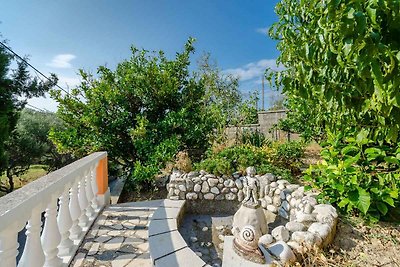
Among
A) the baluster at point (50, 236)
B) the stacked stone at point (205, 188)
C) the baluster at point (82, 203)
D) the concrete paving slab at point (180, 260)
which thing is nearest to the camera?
the baluster at point (50, 236)

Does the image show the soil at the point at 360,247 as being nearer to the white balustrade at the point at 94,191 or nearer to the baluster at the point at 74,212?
the baluster at the point at 74,212

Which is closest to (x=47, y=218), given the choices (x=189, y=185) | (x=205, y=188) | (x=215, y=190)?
(x=189, y=185)

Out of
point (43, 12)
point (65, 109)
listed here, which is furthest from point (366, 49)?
point (43, 12)

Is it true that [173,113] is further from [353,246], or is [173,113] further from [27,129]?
[27,129]

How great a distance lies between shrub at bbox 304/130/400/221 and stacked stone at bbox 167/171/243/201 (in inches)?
64.5

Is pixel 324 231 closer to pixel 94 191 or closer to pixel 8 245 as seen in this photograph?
pixel 8 245

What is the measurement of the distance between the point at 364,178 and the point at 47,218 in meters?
3.14

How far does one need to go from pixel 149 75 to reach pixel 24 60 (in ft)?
19.8

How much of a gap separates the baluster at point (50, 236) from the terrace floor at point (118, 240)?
1.30 feet

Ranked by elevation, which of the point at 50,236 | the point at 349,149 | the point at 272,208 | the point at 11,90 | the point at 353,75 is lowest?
the point at 272,208

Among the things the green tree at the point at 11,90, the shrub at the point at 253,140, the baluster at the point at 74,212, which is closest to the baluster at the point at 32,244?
the baluster at the point at 74,212

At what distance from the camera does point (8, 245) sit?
1180 mm

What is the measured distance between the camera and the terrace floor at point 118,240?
225 cm

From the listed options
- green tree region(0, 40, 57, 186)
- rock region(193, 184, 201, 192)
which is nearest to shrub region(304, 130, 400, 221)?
rock region(193, 184, 201, 192)
